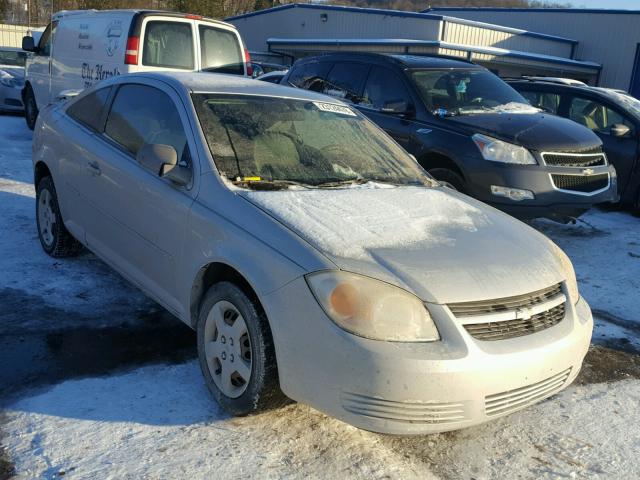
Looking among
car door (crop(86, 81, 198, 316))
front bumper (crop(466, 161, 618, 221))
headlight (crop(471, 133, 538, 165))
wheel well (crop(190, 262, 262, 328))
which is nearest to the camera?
wheel well (crop(190, 262, 262, 328))

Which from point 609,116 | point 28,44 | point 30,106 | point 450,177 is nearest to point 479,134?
point 450,177

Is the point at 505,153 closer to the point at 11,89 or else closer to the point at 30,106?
the point at 30,106

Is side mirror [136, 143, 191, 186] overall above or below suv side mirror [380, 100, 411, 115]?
above

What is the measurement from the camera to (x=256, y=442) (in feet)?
9.92

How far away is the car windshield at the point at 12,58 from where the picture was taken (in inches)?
660

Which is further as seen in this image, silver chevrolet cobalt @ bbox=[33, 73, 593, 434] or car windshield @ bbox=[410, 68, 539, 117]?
car windshield @ bbox=[410, 68, 539, 117]

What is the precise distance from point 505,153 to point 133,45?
520cm

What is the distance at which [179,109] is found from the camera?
3.88m

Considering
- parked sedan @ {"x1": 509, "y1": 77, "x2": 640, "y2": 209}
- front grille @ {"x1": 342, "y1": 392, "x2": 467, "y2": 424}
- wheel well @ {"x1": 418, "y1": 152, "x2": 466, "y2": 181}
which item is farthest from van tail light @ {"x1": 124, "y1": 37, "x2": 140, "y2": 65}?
front grille @ {"x1": 342, "y1": 392, "x2": 467, "y2": 424}

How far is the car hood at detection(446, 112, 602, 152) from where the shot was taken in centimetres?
656

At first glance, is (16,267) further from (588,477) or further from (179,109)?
(588,477)

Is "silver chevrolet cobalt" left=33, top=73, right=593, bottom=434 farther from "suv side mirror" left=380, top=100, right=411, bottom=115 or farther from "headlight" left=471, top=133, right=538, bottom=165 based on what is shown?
"suv side mirror" left=380, top=100, right=411, bottom=115

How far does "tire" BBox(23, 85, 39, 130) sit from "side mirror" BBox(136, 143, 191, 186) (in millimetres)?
9514

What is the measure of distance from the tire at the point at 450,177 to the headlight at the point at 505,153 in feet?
1.18
